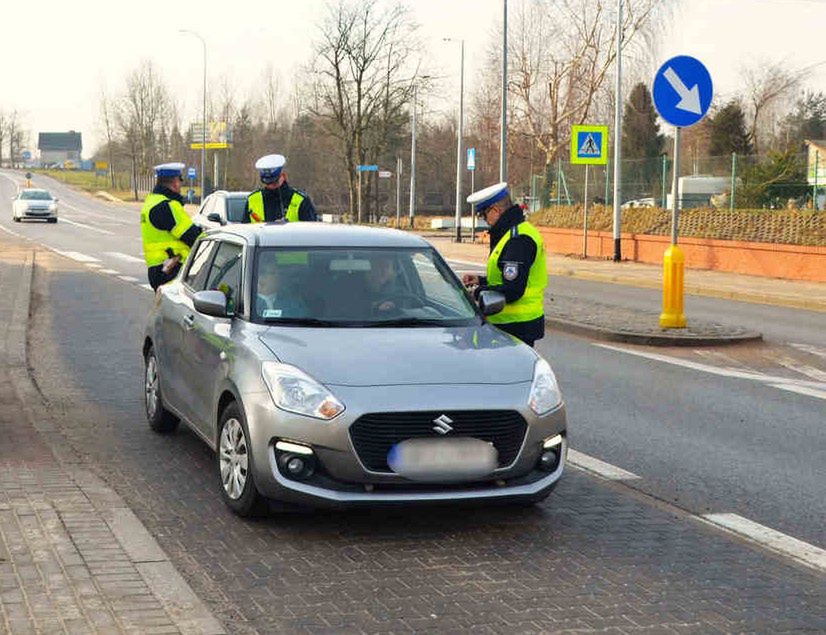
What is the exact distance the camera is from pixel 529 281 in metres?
8.25

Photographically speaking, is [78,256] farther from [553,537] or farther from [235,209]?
[553,537]

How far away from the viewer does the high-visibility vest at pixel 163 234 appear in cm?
1144

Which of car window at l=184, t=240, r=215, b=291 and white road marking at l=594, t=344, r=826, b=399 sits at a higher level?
car window at l=184, t=240, r=215, b=291

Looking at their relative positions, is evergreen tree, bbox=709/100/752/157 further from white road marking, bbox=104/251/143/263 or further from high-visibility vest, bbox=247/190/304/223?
high-visibility vest, bbox=247/190/304/223

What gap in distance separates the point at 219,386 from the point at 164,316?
1.85 metres

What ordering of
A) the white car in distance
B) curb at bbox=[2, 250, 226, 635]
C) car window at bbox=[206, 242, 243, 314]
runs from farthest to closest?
the white car in distance, car window at bbox=[206, 242, 243, 314], curb at bbox=[2, 250, 226, 635]

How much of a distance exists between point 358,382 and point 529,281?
237 cm

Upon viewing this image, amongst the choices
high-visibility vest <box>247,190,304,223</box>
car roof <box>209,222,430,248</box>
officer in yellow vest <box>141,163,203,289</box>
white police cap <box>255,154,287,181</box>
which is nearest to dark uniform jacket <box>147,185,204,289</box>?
officer in yellow vest <box>141,163,203,289</box>

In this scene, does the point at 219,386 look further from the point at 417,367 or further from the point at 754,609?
the point at 754,609

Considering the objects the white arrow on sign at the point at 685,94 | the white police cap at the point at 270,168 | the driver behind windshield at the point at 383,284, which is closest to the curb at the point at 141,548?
the driver behind windshield at the point at 383,284

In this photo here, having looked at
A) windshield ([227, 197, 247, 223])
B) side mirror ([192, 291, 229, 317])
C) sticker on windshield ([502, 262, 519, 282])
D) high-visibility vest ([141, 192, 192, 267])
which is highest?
windshield ([227, 197, 247, 223])

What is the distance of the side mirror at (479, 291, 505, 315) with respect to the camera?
7.59 metres

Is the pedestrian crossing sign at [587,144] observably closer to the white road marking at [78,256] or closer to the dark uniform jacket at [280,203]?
the white road marking at [78,256]

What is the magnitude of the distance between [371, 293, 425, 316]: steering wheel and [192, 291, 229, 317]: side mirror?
0.81 metres
